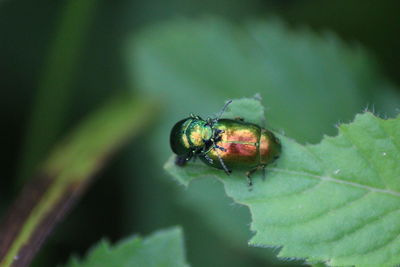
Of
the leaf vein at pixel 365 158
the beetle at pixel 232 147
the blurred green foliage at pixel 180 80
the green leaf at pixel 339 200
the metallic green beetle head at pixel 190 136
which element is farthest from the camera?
the blurred green foliage at pixel 180 80

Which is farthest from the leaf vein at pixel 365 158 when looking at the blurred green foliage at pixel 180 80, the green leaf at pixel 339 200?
the blurred green foliage at pixel 180 80

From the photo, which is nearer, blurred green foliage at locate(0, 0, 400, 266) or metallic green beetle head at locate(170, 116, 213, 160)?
metallic green beetle head at locate(170, 116, 213, 160)

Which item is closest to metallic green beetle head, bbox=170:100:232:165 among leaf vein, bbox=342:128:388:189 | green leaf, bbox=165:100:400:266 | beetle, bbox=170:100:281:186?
beetle, bbox=170:100:281:186

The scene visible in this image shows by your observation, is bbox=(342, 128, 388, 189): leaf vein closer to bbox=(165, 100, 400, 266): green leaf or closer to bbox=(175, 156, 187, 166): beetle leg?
bbox=(165, 100, 400, 266): green leaf

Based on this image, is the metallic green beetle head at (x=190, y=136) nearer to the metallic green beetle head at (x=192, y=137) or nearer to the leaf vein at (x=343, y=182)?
the metallic green beetle head at (x=192, y=137)

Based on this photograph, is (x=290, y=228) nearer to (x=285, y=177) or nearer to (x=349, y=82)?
(x=285, y=177)

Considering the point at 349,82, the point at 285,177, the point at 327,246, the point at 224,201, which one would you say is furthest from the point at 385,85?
the point at 327,246
